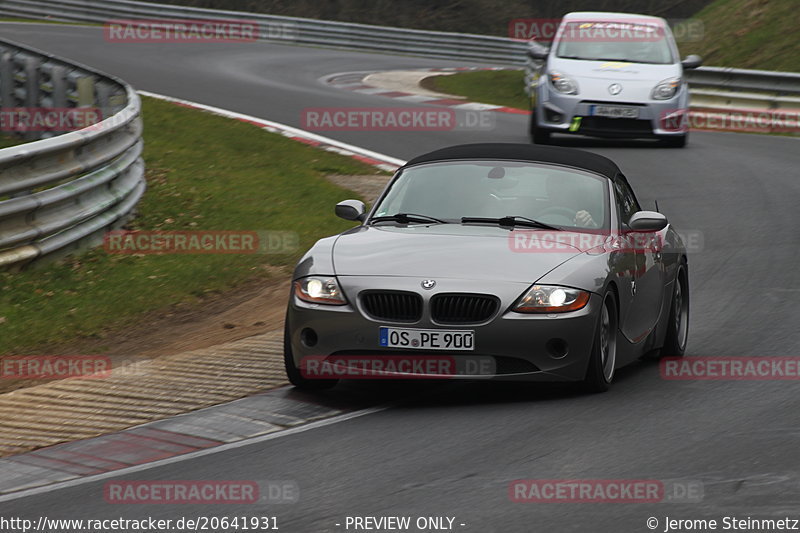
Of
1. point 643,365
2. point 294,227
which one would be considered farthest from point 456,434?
point 294,227

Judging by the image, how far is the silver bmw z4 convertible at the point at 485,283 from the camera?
293 inches

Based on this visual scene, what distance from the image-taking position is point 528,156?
8.88 metres

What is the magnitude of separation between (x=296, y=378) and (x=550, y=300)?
60.3 inches

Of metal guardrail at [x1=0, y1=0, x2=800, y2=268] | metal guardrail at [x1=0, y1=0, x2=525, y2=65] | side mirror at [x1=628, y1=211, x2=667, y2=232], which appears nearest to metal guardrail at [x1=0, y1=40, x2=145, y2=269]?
metal guardrail at [x1=0, y1=0, x2=800, y2=268]

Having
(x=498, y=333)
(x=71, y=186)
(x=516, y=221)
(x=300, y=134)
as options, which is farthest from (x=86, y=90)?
(x=498, y=333)

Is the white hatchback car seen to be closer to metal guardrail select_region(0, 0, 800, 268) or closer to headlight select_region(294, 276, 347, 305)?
metal guardrail select_region(0, 0, 800, 268)

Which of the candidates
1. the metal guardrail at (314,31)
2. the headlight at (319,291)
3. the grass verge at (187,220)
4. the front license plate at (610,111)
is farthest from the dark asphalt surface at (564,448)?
the metal guardrail at (314,31)

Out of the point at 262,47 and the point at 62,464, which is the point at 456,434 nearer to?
the point at 62,464

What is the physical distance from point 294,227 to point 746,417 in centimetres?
691

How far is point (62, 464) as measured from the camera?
21.9ft

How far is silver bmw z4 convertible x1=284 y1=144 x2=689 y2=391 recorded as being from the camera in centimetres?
745

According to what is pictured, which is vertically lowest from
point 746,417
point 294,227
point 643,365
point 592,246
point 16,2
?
point 16,2

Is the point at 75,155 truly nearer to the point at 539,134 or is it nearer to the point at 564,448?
the point at 564,448

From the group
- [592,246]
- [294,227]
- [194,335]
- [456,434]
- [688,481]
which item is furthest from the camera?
[294,227]
